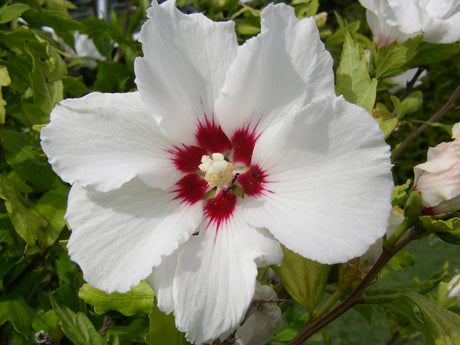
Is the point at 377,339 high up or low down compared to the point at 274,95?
down

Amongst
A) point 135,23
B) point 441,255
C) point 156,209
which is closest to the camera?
point 156,209

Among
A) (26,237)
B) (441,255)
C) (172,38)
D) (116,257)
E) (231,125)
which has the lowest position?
(441,255)

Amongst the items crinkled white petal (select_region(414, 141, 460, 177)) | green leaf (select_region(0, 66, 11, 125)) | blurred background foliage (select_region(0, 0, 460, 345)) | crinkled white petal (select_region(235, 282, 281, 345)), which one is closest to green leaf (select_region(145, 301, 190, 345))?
blurred background foliage (select_region(0, 0, 460, 345))

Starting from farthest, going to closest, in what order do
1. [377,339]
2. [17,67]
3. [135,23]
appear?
1. [377,339]
2. [135,23]
3. [17,67]

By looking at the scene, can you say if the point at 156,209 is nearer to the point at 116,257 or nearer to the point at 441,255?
the point at 116,257

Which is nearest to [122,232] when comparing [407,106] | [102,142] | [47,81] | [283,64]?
[102,142]

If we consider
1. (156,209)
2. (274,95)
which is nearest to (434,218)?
(274,95)
